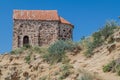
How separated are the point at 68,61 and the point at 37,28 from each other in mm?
22483

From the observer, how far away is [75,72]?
66.8 ft

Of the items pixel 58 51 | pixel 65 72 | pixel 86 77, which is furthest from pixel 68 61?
pixel 86 77

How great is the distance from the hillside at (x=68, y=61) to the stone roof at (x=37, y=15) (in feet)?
56.3

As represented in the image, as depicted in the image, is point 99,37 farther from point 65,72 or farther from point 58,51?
point 65,72

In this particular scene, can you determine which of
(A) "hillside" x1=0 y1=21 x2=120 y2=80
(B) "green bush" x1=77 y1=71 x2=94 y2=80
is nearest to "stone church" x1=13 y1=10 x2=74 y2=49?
(A) "hillside" x1=0 y1=21 x2=120 y2=80

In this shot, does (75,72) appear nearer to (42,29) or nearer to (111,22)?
(111,22)

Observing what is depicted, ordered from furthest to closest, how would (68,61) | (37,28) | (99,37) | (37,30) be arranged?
(37,30) → (37,28) → (99,37) → (68,61)

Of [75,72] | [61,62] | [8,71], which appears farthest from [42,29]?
[75,72]

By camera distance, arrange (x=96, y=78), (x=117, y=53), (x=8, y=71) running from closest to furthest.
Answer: (x=96, y=78) < (x=117, y=53) < (x=8, y=71)

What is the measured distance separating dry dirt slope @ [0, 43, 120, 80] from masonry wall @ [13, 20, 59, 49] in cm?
1716

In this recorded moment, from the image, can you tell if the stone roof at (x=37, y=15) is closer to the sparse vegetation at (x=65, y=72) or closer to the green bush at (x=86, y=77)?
the sparse vegetation at (x=65, y=72)

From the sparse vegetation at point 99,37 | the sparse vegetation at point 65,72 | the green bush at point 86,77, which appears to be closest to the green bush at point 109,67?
the sparse vegetation at point 65,72

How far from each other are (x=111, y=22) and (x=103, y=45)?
2.27 meters

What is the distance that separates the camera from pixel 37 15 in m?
46.3
